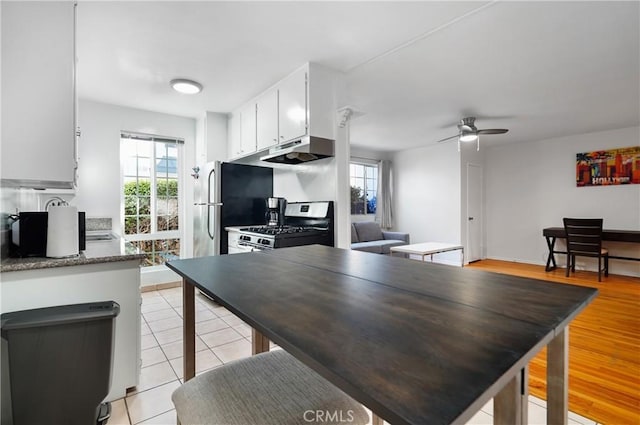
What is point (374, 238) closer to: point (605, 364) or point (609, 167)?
point (605, 364)

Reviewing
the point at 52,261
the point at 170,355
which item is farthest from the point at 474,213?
the point at 52,261

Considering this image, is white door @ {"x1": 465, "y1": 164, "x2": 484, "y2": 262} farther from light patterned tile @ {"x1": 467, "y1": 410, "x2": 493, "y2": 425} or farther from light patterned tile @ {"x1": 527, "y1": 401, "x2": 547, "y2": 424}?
light patterned tile @ {"x1": 467, "y1": 410, "x2": 493, "y2": 425}

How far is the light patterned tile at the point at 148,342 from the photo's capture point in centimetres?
255

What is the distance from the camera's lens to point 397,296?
36.9 inches

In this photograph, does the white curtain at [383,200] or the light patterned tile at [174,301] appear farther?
the white curtain at [383,200]

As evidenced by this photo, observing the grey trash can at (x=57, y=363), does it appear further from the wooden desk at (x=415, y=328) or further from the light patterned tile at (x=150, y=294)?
the light patterned tile at (x=150, y=294)

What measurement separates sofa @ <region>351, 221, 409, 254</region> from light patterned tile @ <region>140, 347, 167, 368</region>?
Answer: 3516 mm

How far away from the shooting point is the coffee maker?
12.2 feet

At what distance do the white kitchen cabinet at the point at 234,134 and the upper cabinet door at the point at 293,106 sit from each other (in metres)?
1.06

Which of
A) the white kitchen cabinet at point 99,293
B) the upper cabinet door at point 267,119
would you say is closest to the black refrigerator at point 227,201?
the upper cabinet door at point 267,119

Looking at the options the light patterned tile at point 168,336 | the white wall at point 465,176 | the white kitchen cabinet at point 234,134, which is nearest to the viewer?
the light patterned tile at point 168,336

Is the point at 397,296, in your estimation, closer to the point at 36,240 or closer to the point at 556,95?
the point at 36,240

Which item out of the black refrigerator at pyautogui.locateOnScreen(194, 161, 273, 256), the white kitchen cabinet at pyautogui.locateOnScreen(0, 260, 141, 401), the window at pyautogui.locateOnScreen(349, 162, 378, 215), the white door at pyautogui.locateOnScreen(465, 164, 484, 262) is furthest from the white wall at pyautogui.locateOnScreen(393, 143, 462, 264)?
the white kitchen cabinet at pyautogui.locateOnScreen(0, 260, 141, 401)

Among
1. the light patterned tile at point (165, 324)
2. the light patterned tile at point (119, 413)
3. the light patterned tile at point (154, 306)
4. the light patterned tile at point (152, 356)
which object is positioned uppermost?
the light patterned tile at point (154, 306)
